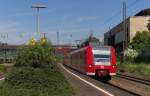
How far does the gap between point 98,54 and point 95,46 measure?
35.7 inches

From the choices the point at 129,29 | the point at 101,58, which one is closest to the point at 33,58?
the point at 101,58

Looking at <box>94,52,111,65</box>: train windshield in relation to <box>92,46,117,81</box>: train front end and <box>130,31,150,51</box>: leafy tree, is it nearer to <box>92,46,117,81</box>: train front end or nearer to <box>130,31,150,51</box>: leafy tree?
<box>92,46,117,81</box>: train front end

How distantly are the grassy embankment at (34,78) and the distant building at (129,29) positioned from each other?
78.3 metres

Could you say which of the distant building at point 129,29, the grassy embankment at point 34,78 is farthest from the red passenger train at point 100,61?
the distant building at point 129,29

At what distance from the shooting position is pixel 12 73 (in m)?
19.0

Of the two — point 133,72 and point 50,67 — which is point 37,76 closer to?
point 50,67

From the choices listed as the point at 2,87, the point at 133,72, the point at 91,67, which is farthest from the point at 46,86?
the point at 133,72

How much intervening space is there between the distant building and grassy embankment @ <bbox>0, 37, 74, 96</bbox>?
3083 inches

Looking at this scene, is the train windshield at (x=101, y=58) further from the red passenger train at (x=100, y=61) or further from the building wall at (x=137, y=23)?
the building wall at (x=137, y=23)

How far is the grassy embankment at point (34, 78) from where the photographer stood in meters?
17.6

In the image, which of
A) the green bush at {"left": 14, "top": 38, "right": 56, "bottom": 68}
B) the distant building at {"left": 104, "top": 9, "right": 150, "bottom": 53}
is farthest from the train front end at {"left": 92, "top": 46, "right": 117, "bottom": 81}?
the distant building at {"left": 104, "top": 9, "right": 150, "bottom": 53}

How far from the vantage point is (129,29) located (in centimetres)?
10456

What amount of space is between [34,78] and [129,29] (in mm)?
87310

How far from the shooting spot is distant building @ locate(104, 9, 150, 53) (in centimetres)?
10375
